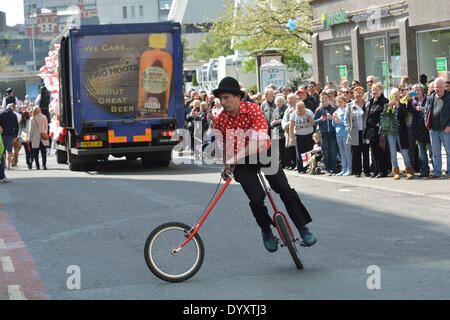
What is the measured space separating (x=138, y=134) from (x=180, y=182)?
390 centimetres

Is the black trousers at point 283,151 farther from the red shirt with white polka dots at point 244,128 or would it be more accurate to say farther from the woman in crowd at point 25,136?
the red shirt with white polka dots at point 244,128

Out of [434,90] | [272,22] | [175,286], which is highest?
[272,22]

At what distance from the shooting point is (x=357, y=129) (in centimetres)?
1781

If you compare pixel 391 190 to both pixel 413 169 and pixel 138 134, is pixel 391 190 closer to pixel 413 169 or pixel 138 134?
pixel 413 169

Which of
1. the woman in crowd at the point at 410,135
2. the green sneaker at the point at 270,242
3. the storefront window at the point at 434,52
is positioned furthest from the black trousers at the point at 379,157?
the storefront window at the point at 434,52

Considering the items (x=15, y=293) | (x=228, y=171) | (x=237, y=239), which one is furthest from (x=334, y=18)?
(x=15, y=293)

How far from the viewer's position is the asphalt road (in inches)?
299

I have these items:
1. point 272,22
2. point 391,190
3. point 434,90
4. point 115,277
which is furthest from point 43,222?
point 272,22

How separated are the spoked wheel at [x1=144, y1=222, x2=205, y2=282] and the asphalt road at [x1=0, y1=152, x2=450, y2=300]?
11cm

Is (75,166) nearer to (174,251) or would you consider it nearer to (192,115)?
(192,115)

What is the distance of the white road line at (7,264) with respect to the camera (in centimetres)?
915

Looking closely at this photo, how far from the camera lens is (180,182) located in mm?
18750

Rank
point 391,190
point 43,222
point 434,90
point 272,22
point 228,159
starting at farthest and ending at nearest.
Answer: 1. point 272,22
2. point 434,90
3. point 391,190
4. point 43,222
5. point 228,159

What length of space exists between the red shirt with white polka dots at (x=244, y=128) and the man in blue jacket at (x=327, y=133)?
10.5 metres
